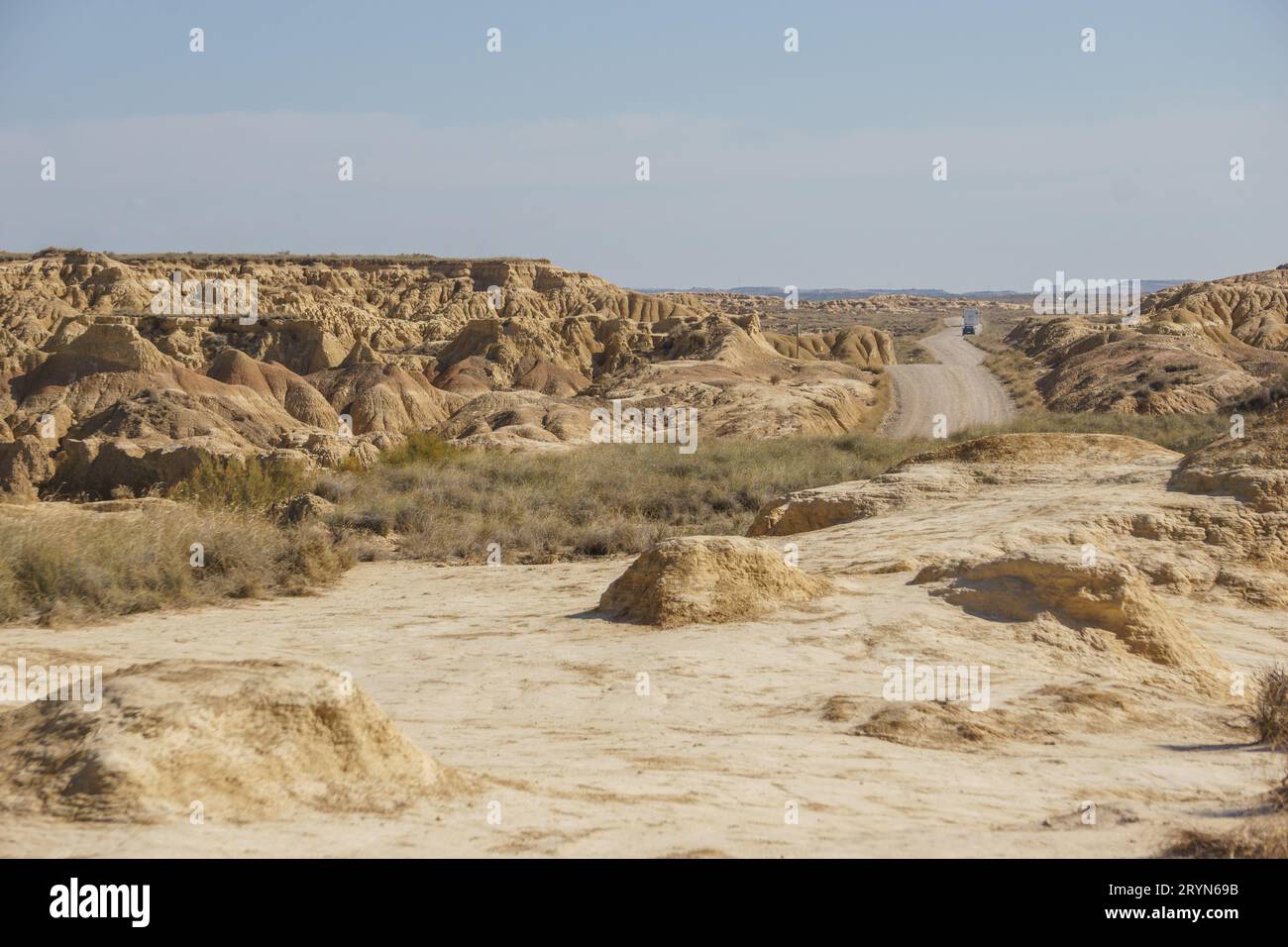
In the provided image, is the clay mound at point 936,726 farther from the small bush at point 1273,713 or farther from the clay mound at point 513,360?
the clay mound at point 513,360

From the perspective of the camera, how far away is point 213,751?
4836mm

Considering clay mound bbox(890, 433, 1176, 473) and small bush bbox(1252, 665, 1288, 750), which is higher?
clay mound bbox(890, 433, 1176, 473)

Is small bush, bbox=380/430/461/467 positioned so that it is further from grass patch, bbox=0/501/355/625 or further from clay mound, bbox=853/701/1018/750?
clay mound, bbox=853/701/1018/750

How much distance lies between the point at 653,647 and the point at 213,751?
458 centimetres

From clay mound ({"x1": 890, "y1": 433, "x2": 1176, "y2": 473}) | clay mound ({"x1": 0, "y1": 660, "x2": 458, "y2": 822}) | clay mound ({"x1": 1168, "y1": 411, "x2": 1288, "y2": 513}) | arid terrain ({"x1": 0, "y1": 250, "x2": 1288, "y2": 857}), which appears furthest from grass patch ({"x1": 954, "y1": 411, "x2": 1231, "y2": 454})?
clay mound ({"x1": 0, "y1": 660, "x2": 458, "y2": 822})

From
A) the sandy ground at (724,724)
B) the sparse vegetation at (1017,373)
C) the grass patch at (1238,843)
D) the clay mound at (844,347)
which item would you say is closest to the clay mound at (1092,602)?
the sandy ground at (724,724)

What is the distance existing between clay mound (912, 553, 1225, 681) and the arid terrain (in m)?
0.03

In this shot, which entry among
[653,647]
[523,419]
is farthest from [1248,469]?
[523,419]

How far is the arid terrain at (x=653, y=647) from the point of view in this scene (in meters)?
4.75

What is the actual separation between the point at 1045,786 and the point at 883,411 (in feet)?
126

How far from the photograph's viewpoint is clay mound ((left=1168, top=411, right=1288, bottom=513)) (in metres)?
12.6

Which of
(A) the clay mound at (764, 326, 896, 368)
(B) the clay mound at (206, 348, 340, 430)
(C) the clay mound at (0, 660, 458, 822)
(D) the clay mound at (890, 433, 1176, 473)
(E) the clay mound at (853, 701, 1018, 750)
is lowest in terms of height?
(E) the clay mound at (853, 701, 1018, 750)

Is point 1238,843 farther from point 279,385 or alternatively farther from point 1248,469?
point 279,385
